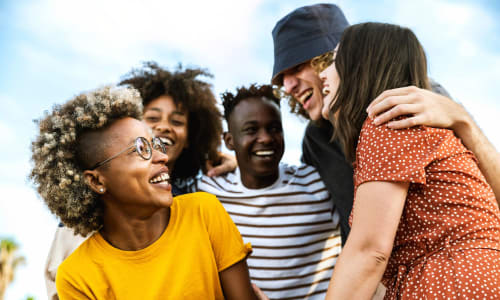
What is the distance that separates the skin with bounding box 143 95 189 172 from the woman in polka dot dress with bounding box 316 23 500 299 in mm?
2445

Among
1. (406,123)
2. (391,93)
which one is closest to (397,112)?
(406,123)

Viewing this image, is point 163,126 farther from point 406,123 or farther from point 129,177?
point 406,123

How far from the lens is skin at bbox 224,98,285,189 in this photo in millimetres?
3633

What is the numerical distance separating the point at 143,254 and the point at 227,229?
0.52 m

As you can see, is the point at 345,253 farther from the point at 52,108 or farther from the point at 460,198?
the point at 52,108

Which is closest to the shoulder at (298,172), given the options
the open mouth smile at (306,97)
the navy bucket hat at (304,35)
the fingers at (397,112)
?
the open mouth smile at (306,97)

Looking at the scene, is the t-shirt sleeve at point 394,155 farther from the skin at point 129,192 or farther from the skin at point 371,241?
the skin at point 129,192

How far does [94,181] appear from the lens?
2492 mm

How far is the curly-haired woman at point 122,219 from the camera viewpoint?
241cm

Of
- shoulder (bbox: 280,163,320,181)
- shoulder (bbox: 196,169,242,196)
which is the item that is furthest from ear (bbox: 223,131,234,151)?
shoulder (bbox: 280,163,320,181)

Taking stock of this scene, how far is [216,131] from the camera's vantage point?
15.5 feet

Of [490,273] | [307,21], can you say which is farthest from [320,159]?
[490,273]

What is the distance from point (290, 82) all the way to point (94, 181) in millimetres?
2084

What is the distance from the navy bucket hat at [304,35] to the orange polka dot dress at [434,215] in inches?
76.0
